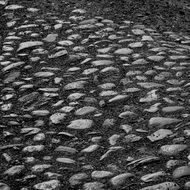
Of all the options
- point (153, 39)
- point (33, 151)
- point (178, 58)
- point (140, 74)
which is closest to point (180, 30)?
point (153, 39)

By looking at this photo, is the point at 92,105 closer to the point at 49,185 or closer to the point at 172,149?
the point at 172,149

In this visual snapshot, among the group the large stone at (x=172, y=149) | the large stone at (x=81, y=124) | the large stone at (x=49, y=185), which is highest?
the large stone at (x=172, y=149)

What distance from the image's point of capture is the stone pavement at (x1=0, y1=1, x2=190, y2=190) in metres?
3.59

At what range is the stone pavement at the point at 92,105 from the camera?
11.8 ft

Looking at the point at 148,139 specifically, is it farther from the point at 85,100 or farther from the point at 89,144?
the point at 85,100

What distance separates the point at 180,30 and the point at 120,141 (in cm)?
347


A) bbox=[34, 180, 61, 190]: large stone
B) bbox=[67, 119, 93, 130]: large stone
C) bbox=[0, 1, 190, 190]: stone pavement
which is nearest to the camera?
bbox=[34, 180, 61, 190]: large stone

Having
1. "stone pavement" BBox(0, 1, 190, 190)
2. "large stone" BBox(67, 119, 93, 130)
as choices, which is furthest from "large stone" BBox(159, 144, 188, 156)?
"large stone" BBox(67, 119, 93, 130)

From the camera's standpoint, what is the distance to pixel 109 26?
6676 mm

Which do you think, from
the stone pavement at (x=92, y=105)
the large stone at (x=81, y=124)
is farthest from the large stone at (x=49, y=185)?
the large stone at (x=81, y=124)

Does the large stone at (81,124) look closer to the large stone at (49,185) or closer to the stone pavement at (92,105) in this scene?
the stone pavement at (92,105)

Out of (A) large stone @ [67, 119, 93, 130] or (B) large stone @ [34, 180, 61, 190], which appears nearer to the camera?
(B) large stone @ [34, 180, 61, 190]

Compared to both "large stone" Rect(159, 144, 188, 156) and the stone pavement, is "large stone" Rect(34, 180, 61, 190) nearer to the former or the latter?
the stone pavement

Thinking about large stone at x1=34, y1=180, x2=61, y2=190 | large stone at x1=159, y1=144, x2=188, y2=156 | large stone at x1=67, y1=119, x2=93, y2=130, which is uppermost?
large stone at x1=159, y1=144, x2=188, y2=156
